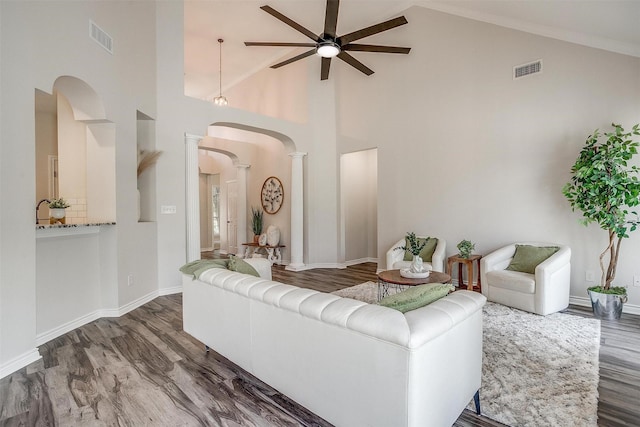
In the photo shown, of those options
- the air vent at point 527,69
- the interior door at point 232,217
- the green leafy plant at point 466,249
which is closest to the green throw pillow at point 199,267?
the green leafy plant at point 466,249

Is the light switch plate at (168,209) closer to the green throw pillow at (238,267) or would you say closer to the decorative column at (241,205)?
the green throw pillow at (238,267)

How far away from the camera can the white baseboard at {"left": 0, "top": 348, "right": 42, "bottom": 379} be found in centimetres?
246

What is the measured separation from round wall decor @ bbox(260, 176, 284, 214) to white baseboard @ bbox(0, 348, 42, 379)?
17.0ft

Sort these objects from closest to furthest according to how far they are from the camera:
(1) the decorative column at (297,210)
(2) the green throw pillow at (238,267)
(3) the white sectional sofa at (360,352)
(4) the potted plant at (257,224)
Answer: (3) the white sectional sofa at (360,352), (2) the green throw pillow at (238,267), (1) the decorative column at (297,210), (4) the potted plant at (257,224)

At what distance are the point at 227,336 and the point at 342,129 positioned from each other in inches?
211

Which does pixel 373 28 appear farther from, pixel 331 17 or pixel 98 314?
pixel 98 314

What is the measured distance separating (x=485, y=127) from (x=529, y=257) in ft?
6.68

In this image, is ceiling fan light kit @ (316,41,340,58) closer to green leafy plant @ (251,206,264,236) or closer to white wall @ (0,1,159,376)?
white wall @ (0,1,159,376)

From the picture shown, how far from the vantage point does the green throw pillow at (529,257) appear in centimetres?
406

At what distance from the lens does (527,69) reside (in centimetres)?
454

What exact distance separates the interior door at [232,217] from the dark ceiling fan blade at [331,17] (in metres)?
5.37

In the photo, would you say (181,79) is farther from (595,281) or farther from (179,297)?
(595,281)

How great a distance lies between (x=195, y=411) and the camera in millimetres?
1998

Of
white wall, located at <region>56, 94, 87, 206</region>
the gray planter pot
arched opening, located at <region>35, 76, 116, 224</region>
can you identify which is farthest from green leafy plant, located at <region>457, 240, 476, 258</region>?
white wall, located at <region>56, 94, 87, 206</region>
